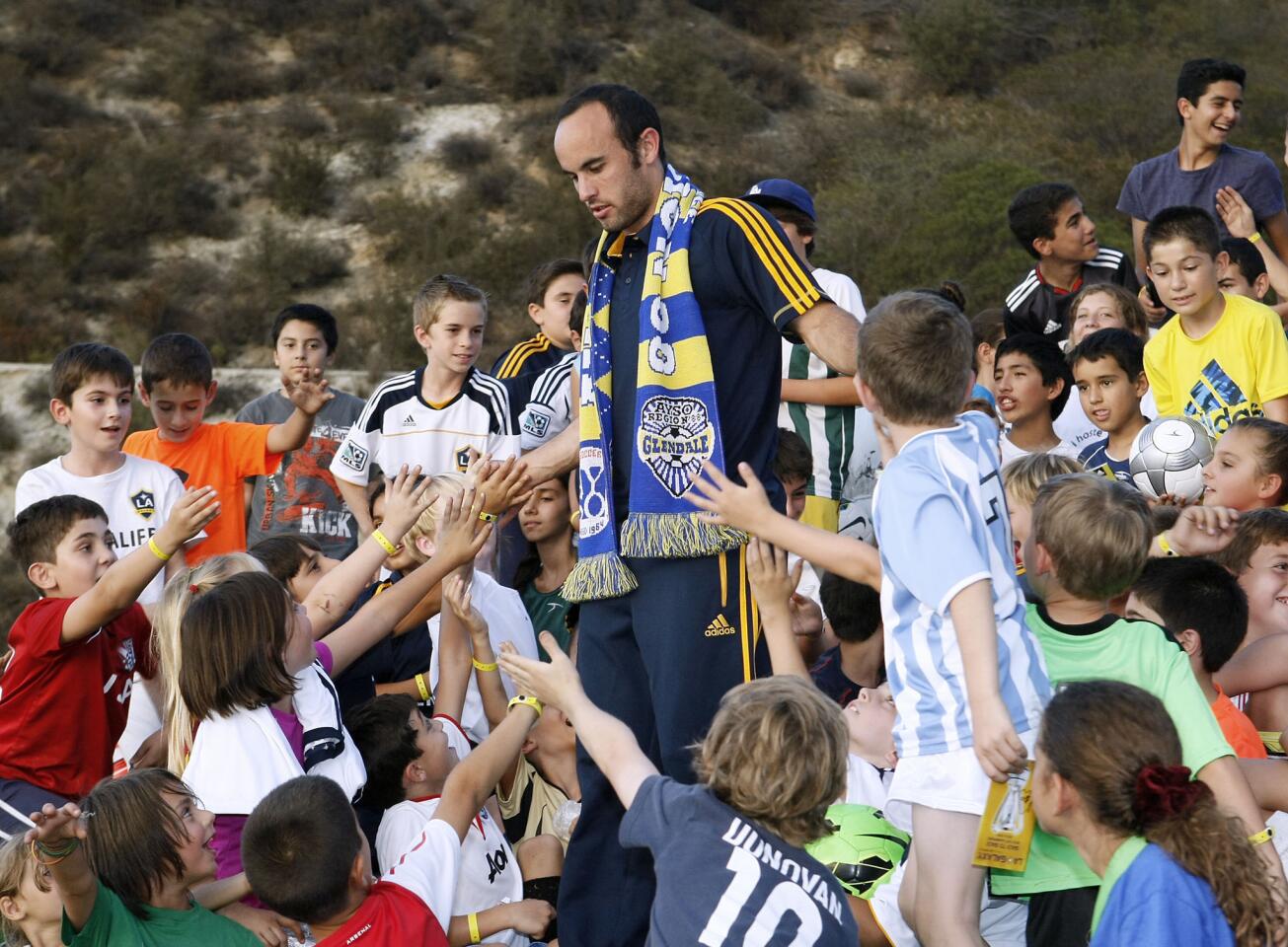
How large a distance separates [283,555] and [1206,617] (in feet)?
12.0

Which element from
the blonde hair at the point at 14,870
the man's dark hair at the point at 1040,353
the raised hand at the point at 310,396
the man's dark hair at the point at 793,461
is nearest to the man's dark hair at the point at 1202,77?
the man's dark hair at the point at 1040,353

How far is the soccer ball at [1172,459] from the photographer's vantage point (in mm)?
6176

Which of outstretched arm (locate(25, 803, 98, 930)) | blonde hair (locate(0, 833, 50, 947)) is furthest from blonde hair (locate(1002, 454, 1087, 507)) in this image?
blonde hair (locate(0, 833, 50, 947))

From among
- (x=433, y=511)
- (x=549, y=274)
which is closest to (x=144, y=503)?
(x=433, y=511)

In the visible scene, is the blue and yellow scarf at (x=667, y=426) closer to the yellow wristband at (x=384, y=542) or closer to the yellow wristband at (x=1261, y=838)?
the yellow wristband at (x=384, y=542)

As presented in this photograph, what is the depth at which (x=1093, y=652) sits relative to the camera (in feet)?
13.4

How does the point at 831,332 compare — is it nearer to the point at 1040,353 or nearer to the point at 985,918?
the point at 985,918

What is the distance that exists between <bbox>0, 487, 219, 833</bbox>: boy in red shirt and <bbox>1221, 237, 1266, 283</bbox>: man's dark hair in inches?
244

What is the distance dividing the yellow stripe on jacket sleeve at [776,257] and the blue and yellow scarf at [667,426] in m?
0.16

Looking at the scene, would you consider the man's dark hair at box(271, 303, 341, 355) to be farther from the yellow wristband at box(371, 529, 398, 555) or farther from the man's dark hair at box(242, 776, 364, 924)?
the man's dark hair at box(242, 776, 364, 924)

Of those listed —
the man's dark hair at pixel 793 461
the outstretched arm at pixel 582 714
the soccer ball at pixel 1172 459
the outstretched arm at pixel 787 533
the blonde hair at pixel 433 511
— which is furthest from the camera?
the man's dark hair at pixel 793 461

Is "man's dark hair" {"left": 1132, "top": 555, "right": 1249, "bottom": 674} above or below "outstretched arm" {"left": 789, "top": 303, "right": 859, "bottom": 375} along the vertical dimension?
below

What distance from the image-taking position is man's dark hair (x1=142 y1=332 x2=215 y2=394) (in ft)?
24.9

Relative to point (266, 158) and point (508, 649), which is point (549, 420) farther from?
point (266, 158)
